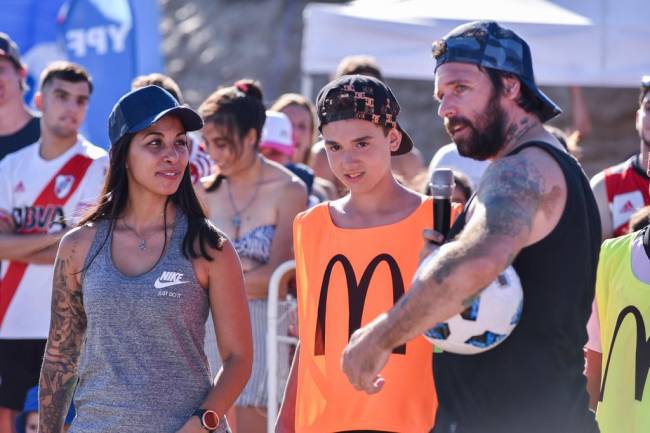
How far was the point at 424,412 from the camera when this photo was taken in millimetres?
3770

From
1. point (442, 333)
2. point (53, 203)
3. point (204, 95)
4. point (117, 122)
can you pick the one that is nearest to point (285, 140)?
point (53, 203)

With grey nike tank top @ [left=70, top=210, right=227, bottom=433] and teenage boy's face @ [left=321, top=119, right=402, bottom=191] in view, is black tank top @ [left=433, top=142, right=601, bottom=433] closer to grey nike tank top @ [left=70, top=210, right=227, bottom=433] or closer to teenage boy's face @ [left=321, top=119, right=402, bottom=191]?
teenage boy's face @ [left=321, top=119, right=402, bottom=191]

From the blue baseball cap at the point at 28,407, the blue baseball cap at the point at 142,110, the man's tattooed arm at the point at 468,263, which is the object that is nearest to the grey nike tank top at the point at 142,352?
the blue baseball cap at the point at 142,110

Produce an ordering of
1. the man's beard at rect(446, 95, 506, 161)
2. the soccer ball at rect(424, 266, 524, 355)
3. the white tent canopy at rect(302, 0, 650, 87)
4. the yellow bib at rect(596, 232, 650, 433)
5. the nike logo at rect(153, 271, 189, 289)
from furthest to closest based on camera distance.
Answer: the white tent canopy at rect(302, 0, 650, 87) → the nike logo at rect(153, 271, 189, 289) → the yellow bib at rect(596, 232, 650, 433) → the man's beard at rect(446, 95, 506, 161) → the soccer ball at rect(424, 266, 524, 355)

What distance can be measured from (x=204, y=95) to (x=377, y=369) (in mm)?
14603

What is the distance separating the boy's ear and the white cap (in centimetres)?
309

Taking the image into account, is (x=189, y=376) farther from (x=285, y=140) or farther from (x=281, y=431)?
(x=285, y=140)

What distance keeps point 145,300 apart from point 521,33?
526cm

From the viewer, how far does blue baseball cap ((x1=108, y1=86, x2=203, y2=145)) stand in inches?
156

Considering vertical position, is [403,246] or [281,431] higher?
[403,246]

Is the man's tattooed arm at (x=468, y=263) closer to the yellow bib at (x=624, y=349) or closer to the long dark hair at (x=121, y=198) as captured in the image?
the yellow bib at (x=624, y=349)

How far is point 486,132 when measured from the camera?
3.20 meters

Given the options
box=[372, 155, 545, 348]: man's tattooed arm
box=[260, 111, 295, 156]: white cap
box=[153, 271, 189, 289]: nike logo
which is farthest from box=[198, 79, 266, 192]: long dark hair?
box=[372, 155, 545, 348]: man's tattooed arm

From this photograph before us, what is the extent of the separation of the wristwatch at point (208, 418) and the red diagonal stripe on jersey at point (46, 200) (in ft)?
8.73
